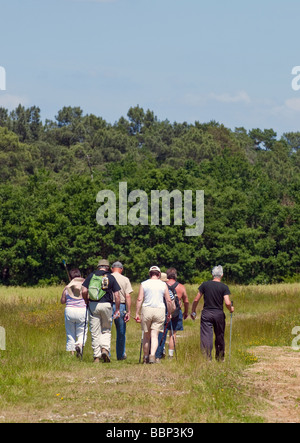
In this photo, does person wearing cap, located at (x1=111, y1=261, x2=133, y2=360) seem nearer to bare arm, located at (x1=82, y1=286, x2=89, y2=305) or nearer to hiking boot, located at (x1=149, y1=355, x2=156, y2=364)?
bare arm, located at (x1=82, y1=286, x2=89, y2=305)

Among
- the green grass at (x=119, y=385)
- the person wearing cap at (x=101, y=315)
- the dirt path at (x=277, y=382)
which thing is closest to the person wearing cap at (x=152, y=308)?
the green grass at (x=119, y=385)

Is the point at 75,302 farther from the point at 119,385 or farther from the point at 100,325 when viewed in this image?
the point at 119,385

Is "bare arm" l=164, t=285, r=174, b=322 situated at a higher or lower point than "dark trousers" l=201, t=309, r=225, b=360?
higher

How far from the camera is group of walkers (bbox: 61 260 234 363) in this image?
41.6 feet

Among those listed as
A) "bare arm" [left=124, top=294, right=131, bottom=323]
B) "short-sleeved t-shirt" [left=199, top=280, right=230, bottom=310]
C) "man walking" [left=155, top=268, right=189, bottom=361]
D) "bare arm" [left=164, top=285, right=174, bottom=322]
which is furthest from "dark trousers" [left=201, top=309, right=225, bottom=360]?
"bare arm" [left=124, top=294, right=131, bottom=323]

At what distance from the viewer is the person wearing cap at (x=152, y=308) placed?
42.6ft

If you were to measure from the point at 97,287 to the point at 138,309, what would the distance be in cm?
82

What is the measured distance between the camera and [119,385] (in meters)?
10.2

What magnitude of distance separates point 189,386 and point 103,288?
3.49m

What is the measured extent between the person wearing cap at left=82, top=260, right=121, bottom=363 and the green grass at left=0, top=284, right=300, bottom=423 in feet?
1.27

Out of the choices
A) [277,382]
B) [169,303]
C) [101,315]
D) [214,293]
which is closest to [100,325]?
[101,315]

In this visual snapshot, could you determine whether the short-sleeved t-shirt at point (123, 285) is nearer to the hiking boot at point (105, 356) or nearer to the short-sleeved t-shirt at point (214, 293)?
the hiking boot at point (105, 356)

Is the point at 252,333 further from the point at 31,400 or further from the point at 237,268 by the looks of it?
the point at 237,268
